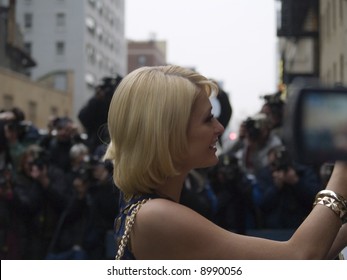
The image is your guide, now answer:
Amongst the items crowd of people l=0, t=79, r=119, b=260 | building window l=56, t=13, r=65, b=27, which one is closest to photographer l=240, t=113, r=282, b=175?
crowd of people l=0, t=79, r=119, b=260

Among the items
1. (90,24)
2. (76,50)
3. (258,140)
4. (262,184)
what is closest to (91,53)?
(76,50)

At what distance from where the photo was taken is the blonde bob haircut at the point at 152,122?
1342 mm

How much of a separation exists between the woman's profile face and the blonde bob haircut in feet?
0.05

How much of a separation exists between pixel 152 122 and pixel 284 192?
3.65 meters

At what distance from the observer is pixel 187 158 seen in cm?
139

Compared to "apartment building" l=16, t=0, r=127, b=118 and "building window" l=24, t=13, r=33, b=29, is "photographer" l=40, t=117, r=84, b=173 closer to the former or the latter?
"building window" l=24, t=13, r=33, b=29

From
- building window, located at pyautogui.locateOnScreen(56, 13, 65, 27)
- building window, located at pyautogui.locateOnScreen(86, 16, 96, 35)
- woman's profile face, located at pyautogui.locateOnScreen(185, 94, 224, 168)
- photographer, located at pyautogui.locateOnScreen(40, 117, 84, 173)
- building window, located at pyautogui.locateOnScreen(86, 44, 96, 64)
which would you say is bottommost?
photographer, located at pyautogui.locateOnScreen(40, 117, 84, 173)

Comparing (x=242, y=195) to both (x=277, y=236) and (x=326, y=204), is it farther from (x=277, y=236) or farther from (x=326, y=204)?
(x=326, y=204)

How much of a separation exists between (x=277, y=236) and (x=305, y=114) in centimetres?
285

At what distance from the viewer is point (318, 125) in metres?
0.91

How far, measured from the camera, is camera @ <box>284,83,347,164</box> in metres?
0.90

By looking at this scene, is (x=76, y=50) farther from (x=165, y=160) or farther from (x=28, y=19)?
(x=165, y=160)

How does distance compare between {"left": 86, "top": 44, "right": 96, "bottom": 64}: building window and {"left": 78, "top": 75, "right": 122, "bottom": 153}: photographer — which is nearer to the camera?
{"left": 78, "top": 75, "right": 122, "bottom": 153}: photographer

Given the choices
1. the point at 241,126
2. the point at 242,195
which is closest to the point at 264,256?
the point at 242,195
